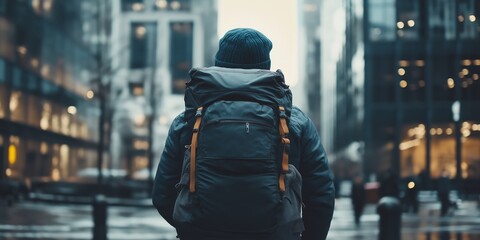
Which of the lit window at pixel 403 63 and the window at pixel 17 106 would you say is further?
the lit window at pixel 403 63

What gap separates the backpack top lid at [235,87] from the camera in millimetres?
2953

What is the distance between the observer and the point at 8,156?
4425 centimetres

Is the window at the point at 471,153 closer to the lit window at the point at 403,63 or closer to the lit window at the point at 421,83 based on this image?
the lit window at the point at 421,83

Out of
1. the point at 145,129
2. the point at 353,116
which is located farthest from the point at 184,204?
the point at 145,129

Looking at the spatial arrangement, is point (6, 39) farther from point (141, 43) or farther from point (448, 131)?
point (141, 43)

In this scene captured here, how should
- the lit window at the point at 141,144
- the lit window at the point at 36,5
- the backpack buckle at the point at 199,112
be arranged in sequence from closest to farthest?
1. the backpack buckle at the point at 199,112
2. the lit window at the point at 36,5
3. the lit window at the point at 141,144

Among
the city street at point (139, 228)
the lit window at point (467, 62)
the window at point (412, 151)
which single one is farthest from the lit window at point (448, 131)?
the city street at point (139, 228)

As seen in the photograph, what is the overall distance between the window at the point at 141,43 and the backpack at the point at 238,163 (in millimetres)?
96796

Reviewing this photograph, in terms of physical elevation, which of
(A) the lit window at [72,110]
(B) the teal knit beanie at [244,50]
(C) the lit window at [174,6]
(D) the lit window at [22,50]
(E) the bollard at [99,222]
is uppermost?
(C) the lit window at [174,6]

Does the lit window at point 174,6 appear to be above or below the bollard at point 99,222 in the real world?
above

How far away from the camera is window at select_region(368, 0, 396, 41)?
164ft

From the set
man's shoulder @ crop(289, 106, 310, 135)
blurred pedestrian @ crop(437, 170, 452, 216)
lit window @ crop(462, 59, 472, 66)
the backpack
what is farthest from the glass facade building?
the backpack

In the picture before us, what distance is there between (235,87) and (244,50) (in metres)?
0.30

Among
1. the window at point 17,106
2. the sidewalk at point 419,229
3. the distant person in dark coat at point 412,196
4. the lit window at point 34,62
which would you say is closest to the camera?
the sidewalk at point 419,229
